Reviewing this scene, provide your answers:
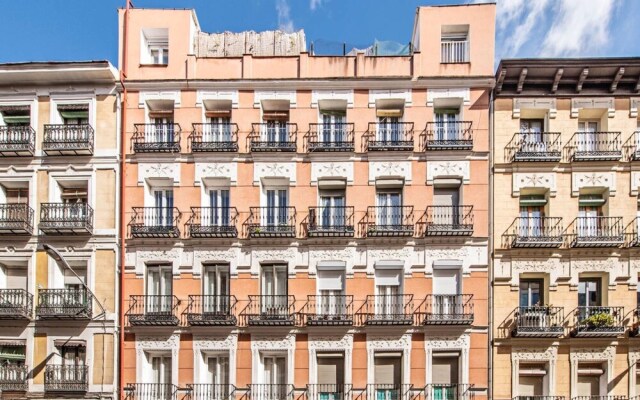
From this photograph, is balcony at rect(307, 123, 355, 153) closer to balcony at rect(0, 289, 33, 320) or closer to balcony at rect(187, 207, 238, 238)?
balcony at rect(187, 207, 238, 238)

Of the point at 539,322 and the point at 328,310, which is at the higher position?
the point at 328,310

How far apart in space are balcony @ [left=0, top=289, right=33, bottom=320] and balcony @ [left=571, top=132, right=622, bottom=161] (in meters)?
21.9

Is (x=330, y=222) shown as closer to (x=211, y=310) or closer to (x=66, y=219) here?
(x=211, y=310)

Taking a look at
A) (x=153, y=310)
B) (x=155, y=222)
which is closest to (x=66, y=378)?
(x=153, y=310)

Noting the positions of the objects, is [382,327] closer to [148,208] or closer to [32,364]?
[148,208]

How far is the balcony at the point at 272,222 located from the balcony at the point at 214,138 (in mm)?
2698

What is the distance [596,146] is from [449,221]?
662 cm

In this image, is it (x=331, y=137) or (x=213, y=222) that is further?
(x=331, y=137)

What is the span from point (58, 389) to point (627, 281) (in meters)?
22.0

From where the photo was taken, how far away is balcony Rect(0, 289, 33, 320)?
62.7 feet

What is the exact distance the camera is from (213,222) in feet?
66.0

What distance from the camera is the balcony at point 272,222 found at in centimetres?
1955

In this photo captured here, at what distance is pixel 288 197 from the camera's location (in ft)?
66.5

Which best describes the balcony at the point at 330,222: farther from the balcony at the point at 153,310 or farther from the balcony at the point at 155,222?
the balcony at the point at 153,310
